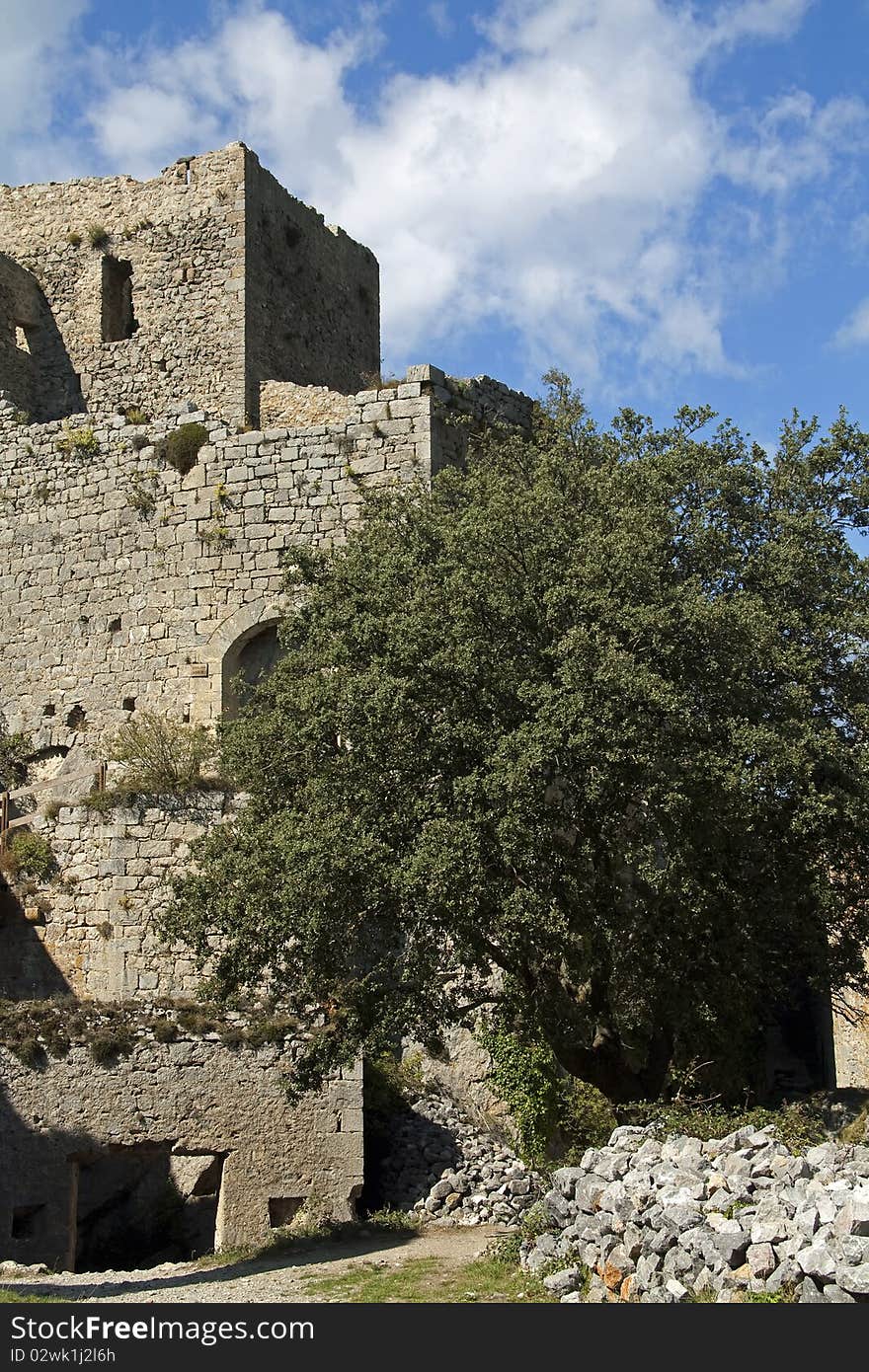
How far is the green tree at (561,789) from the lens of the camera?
13.2 metres

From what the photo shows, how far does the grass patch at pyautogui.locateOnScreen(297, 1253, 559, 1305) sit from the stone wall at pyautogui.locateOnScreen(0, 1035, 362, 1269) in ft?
6.50

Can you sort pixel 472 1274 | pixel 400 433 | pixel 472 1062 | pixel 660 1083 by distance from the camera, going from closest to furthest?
pixel 472 1274 < pixel 660 1083 < pixel 472 1062 < pixel 400 433

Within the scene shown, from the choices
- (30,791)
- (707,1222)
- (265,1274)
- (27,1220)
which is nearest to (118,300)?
(30,791)

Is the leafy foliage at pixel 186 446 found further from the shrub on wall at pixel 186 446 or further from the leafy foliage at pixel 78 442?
the leafy foliage at pixel 78 442

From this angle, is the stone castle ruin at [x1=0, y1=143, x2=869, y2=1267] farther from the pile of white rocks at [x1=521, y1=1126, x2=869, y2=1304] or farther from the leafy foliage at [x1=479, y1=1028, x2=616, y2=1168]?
the pile of white rocks at [x1=521, y1=1126, x2=869, y2=1304]

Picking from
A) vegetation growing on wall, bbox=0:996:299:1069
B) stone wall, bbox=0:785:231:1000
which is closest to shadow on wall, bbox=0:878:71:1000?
stone wall, bbox=0:785:231:1000

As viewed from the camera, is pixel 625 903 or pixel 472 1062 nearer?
pixel 625 903

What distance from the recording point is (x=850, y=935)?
614 inches

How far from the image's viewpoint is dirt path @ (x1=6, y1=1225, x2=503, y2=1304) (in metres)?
11.9

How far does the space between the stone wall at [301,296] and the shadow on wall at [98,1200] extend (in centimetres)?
1198

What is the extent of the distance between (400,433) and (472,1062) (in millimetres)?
8454

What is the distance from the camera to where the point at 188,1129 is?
1486 centimetres
